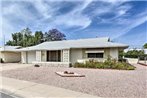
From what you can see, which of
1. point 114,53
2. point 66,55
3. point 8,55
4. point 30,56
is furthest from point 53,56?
point 8,55

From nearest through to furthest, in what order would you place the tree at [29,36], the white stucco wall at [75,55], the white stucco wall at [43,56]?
the white stucco wall at [75,55]
the white stucco wall at [43,56]
the tree at [29,36]

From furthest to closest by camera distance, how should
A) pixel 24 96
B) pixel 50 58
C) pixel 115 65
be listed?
pixel 50 58 → pixel 115 65 → pixel 24 96

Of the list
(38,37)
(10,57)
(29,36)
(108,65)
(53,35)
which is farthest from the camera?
(53,35)

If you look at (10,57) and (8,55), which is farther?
(10,57)

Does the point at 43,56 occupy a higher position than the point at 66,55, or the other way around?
the point at 66,55

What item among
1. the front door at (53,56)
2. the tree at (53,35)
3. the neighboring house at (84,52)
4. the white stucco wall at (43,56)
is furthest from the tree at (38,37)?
the white stucco wall at (43,56)

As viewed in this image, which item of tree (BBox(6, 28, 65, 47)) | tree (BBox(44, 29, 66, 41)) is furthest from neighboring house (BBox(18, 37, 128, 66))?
tree (BBox(44, 29, 66, 41))

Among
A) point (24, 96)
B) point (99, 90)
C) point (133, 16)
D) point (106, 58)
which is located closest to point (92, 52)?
point (106, 58)

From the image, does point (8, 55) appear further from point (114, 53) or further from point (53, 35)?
point (53, 35)

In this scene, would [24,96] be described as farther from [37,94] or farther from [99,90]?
[99,90]

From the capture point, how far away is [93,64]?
2105 centimetres

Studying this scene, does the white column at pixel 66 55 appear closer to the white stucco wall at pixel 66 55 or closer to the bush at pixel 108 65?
the white stucco wall at pixel 66 55

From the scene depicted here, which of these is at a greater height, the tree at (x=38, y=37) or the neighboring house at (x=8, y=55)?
the tree at (x=38, y=37)

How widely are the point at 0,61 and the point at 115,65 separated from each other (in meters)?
24.5
